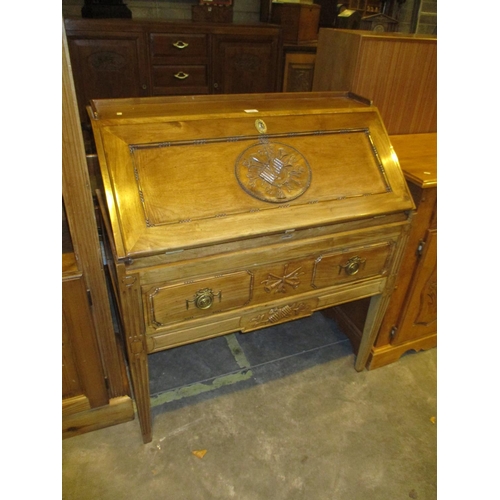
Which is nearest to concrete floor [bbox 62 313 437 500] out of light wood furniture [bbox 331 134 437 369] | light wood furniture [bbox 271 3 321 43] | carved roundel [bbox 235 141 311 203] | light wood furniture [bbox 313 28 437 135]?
light wood furniture [bbox 331 134 437 369]

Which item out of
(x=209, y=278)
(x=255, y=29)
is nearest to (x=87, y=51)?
(x=255, y=29)

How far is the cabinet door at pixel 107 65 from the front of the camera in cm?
255

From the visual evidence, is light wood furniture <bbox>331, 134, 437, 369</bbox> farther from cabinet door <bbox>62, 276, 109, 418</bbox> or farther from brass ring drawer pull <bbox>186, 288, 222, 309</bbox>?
cabinet door <bbox>62, 276, 109, 418</bbox>

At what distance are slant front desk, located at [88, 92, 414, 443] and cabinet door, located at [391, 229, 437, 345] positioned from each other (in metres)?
0.19

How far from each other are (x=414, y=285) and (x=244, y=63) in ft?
6.88

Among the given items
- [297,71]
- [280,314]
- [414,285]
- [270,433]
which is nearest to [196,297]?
[280,314]

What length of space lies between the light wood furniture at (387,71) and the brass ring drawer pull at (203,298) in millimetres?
1145

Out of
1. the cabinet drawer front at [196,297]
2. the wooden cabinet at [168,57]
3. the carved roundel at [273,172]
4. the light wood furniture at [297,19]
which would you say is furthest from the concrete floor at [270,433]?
the light wood furniture at [297,19]

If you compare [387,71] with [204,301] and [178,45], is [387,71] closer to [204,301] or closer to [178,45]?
[204,301]

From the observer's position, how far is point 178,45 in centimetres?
273

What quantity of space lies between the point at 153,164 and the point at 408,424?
4.93 ft

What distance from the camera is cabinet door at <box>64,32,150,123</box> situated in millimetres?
2547

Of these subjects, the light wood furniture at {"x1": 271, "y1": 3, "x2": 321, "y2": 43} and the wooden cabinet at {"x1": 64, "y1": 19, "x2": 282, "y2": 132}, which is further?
the light wood furniture at {"x1": 271, "y1": 3, "x2": 321, "y2": 43}

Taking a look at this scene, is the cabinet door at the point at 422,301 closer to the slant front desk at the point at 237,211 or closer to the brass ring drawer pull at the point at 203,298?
the slant front desk at the point at 237,211
